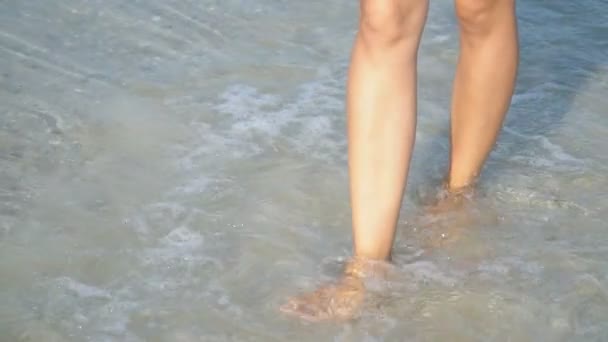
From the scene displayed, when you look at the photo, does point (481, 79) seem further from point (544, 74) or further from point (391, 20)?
point (544, 74)

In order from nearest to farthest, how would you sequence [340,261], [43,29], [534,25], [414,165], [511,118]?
1. [340,261]
2. [414,165]
3. [511,118]
4. [43,29]
5. [534,25]

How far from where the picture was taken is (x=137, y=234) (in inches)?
115

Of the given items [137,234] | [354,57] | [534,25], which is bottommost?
[534,25]

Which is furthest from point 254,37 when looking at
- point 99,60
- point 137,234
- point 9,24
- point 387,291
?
point 387,291

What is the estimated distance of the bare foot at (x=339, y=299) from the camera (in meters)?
2.60

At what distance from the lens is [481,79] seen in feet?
9.78

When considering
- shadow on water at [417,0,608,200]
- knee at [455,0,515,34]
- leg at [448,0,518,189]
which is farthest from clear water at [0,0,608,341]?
knee at [455,0,515,34]

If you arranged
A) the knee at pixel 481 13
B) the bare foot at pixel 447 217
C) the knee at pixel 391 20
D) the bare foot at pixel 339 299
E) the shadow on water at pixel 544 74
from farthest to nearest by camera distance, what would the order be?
the shadow on water at pixel 544 74 → the bare foot at pixel 447 217 → the knee at pixel 481 13 → the bare foot at pixel 339 299 → the knee at pixel 391 20

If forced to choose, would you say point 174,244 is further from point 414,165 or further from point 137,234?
point 414,165

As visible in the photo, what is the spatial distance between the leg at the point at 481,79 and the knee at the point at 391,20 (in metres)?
0.38

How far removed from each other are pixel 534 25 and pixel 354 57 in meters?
2.04

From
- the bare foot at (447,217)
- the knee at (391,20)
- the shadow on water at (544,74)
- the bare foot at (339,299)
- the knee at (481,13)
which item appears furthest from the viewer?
the shadow on water at (544,74)

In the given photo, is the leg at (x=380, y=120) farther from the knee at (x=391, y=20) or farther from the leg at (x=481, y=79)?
the leg at (x=481, y=79)

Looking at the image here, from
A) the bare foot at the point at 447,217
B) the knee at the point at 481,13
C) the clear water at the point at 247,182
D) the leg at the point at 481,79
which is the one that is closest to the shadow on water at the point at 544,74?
the clear water at the point at 247,182
